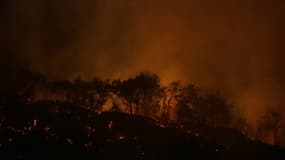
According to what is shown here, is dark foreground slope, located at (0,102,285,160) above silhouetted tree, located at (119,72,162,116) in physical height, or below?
below

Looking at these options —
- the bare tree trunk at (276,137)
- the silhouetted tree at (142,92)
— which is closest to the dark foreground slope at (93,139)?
the silhouetted tree at (142,92)

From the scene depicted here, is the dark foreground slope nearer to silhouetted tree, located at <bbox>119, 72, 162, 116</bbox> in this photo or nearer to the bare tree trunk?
silhouetted tree, located at <bbox>119, 72, 162, 116</bbox>

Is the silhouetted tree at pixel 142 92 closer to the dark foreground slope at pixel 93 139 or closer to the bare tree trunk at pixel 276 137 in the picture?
the dark foreground slope at pixel 93 139

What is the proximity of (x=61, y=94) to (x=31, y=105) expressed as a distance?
33514 millimetres

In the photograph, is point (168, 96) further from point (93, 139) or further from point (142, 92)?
point (93, 139)

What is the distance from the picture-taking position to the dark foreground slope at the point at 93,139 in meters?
84.3

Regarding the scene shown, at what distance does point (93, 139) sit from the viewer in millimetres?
94188

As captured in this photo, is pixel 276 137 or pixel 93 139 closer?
pixel 93 139

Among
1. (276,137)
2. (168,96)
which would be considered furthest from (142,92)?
(276,137)

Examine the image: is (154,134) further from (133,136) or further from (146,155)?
(146,155)

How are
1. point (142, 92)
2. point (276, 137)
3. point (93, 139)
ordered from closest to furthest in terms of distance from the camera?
point (93, 139) < point (142, 92) < point (276, 137)

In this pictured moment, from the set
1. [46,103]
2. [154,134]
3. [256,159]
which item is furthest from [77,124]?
[256,159]

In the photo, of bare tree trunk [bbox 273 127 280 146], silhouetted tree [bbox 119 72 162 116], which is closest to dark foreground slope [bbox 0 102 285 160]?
silhouetted tree [bbox 119 72 162 116]

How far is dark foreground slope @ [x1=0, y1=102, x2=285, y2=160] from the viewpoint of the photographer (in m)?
84.3
